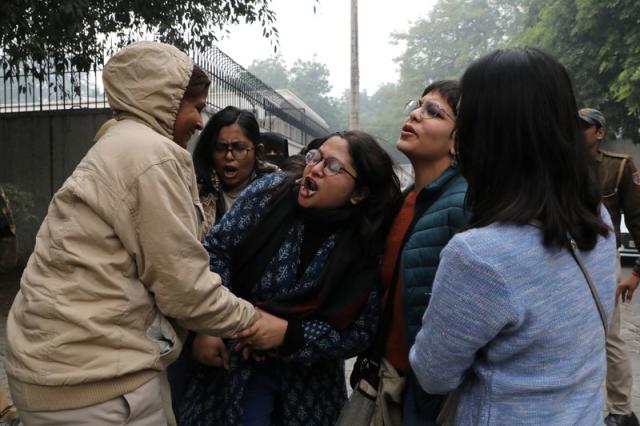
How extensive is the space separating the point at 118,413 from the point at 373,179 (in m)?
1.20

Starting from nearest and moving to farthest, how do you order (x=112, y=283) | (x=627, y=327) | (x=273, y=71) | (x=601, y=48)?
(x=112, y=283), (x=627, y=327), (x=601, y=48), (x=273, y=71)

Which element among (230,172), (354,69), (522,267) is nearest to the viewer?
(522,267)

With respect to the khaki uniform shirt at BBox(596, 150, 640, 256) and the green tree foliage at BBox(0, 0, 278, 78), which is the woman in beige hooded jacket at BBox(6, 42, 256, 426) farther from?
the green tree foliage at BBox(0, 0, 278, 78)

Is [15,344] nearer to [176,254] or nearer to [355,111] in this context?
[176,254]

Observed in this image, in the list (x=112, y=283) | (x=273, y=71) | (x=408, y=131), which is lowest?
(x=273, y=71)

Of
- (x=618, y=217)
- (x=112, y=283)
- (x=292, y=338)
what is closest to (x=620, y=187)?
(x=618, y=217)

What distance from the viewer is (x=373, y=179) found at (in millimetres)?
2711

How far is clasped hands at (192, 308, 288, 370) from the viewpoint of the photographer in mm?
2447

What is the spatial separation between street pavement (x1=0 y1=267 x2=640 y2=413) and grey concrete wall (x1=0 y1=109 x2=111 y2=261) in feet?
1.76

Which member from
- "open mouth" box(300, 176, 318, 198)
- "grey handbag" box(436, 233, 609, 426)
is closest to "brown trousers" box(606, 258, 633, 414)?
"open mouth" box(300, 176, 318, 198)

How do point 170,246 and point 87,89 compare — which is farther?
point 87,89

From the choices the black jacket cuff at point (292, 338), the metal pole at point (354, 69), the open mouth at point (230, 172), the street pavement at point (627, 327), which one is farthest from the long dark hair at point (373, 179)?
the metal pole at point (354, 69)

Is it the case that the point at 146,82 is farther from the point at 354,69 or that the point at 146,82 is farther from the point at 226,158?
the point at 354,69

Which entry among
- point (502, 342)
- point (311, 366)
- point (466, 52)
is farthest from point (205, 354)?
point (466, 52)
